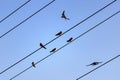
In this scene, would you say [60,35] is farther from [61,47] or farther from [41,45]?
[41,45]

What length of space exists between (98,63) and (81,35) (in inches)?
60.5

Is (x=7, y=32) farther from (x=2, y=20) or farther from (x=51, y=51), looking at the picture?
(x=51, y=51)

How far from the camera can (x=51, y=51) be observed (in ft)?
83.5

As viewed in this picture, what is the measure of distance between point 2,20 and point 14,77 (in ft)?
6.29

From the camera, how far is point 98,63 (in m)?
24.0

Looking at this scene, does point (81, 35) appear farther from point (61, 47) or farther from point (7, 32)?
point (7, 32)

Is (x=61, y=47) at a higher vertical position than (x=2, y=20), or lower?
lower

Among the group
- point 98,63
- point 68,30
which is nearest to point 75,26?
point 68,30

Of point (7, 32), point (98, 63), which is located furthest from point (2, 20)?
point (98, 63)

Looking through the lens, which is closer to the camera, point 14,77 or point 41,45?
point 14,77

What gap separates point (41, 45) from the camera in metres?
26.3

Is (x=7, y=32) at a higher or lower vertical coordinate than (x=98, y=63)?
higher

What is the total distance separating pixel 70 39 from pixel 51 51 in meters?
0.80

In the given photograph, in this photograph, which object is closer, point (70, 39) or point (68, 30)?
Answer: point (68, 30)
